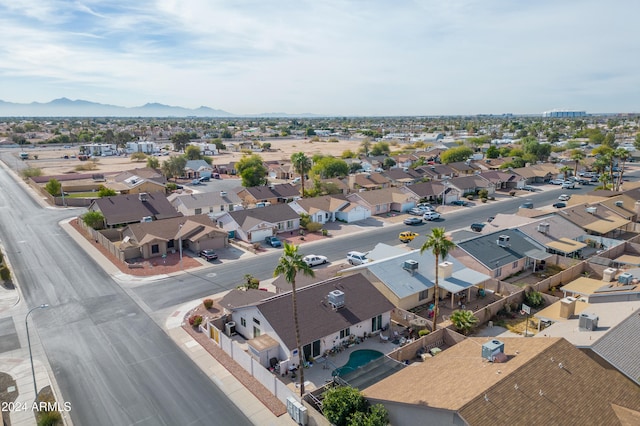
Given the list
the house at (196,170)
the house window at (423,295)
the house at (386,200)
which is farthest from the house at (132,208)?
the house at (196,170)

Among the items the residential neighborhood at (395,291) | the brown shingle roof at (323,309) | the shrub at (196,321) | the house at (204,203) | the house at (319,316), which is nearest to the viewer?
the residential neighborhood at (395,291)

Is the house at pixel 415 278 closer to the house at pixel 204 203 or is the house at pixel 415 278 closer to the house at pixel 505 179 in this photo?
the house at pixel 204 203

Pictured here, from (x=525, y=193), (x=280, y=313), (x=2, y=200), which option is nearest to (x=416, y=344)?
(x=280, y=313)

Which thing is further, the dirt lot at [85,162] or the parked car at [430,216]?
the dirt lot at [85,162]

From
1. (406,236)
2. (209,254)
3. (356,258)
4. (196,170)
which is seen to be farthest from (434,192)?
(196,170)

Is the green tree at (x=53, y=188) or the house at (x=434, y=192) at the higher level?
the green tree at (x=53, y=188)

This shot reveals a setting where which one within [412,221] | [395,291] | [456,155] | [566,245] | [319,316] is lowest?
[412,221]

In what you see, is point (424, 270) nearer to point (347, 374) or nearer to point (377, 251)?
point (377, 251)

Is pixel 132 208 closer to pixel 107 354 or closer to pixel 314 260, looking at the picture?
pixel 314 260
